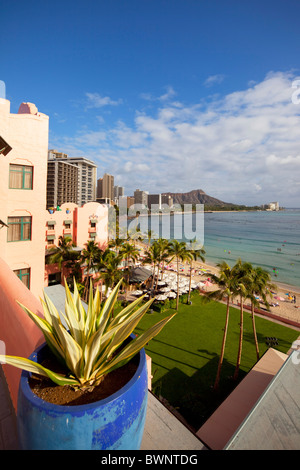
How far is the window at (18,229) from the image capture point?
36.8 feet

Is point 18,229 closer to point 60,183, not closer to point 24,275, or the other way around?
point 24,275

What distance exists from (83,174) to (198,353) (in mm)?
116136

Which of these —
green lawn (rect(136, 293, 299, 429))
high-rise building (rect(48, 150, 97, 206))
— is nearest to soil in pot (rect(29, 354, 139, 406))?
green lawn (rect(136, 293, 299, 429))

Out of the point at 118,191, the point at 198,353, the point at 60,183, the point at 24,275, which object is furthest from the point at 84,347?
the point at 118,191

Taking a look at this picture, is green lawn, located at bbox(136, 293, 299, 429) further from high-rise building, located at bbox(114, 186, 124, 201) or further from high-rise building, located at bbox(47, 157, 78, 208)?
high-rise building, located at bbox(114, 186, 124, 201)

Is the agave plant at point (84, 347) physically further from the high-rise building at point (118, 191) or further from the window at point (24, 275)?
the high-rise building at point (118, 191)

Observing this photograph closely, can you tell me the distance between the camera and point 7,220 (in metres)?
11.0

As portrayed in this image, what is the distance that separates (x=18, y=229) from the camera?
11547mm

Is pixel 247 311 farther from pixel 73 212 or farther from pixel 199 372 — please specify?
pixel 73 212

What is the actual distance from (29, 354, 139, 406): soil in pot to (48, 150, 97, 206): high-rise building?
117m

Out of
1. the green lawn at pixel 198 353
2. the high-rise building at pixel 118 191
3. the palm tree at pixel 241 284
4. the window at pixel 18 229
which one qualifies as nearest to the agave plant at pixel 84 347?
the window at pixel 18 229

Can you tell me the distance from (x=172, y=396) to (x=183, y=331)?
656cm
